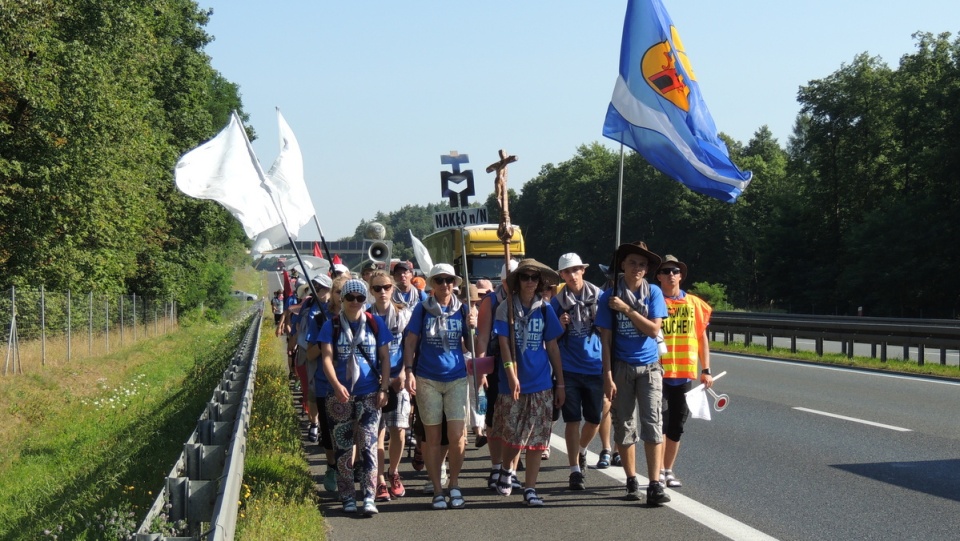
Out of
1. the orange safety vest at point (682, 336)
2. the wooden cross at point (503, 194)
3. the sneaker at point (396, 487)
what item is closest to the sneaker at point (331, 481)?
the sneaker at point (396, 487)

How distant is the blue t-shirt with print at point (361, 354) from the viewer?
7770 millimetres

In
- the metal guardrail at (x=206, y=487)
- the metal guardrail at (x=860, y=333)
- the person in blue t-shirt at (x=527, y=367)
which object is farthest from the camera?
the metal guardrail at (x=860, y=333)

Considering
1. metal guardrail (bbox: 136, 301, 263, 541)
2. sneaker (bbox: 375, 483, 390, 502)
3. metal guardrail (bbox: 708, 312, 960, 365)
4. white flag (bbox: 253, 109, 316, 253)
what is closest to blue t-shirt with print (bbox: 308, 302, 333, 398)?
metal guardrail (bbox: 136, 301, 263, 541)

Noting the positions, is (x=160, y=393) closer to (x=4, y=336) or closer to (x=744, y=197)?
(x=4, y=336)

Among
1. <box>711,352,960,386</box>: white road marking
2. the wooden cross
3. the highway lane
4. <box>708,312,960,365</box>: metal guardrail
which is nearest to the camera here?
the highway lane

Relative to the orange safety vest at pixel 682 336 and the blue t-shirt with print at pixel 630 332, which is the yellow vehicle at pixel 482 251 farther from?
the blue t-shirt with print at pixel 630 332

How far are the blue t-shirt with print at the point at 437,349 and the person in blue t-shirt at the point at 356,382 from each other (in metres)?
0.25

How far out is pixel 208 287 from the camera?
70.2 meters

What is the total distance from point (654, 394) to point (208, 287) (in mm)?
64989

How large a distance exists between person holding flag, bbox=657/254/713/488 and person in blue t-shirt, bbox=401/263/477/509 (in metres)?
1.51

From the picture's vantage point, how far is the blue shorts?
8.45 meters

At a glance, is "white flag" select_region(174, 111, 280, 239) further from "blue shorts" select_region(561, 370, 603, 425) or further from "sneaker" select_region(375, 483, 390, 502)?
"blue shorts" select_region(561, 370, 603, 425)

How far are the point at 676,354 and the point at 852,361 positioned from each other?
14533 millimetres

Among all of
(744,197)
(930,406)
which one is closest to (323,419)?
(930,406)
